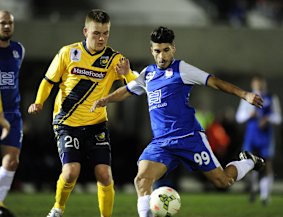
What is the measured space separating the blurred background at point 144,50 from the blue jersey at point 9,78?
843cm

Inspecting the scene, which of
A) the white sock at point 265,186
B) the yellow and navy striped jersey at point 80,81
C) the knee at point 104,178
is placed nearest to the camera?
the knee at point 104,178

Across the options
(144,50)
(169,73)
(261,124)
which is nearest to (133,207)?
(261,124)

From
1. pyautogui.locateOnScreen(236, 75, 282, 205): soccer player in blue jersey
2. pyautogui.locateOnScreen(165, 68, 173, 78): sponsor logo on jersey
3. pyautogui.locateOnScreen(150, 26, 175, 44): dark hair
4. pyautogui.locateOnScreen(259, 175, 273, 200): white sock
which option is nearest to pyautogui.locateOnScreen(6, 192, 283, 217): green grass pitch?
pyautogui.locateOnScreen(259, 175, 273, 200): white sock

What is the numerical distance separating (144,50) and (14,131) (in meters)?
12.2

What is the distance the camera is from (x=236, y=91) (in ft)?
29.1

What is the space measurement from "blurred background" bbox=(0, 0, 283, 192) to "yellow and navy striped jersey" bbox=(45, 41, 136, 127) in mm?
9448

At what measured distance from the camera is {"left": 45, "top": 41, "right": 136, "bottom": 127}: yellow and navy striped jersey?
9.78m

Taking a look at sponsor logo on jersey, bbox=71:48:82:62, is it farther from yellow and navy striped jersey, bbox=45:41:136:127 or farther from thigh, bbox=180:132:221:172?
thigh, bbox=180:132:221:172

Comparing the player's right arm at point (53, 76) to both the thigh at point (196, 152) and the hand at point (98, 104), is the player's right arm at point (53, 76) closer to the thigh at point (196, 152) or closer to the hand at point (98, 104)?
the hand at point (98, 104)

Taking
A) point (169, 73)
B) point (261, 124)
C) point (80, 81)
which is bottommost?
point (261, 124)

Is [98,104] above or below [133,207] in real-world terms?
above

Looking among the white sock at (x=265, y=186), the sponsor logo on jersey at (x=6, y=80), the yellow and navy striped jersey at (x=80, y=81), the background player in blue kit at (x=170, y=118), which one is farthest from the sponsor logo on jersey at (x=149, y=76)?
the white sock at (x=265, y=186)

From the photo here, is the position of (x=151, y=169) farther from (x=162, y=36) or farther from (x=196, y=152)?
(x=162, y=36)

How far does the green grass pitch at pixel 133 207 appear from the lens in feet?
40.3
